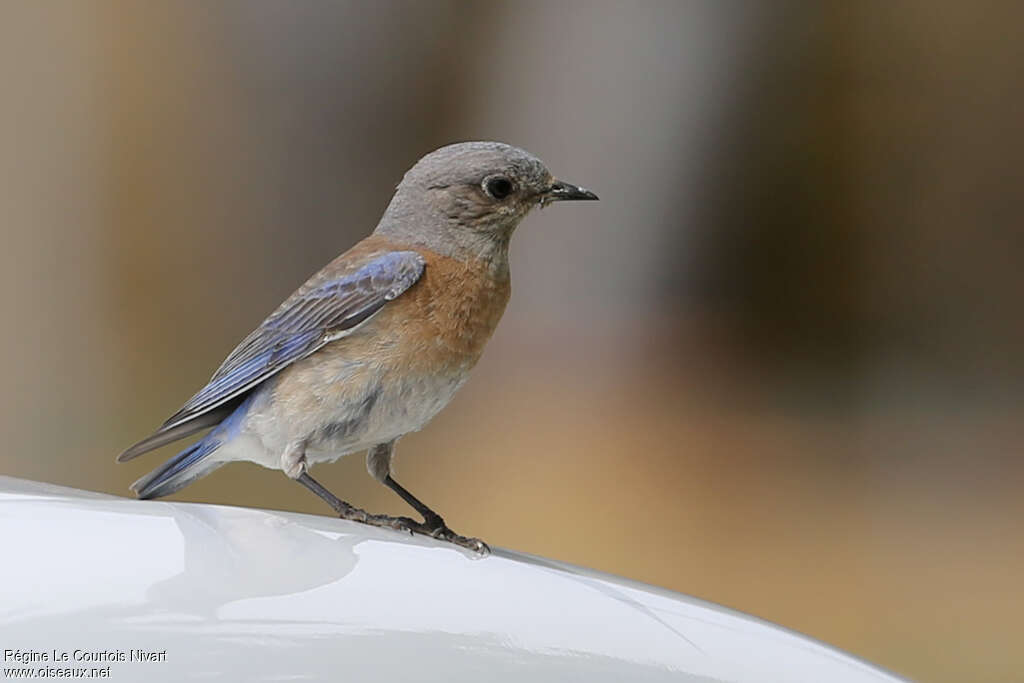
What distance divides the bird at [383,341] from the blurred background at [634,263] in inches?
51.2

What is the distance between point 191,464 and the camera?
1.44 m

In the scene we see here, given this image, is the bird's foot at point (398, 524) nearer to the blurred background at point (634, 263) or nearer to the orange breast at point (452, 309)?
the orange breast at point (452, 309)

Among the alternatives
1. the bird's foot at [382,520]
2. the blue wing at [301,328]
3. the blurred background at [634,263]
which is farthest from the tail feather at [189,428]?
the blurred background at [634,263]

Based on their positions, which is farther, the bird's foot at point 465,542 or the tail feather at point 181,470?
the tail feather at point 181,470

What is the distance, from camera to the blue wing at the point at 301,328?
1.40 metres

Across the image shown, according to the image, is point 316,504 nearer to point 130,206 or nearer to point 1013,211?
point 130,206

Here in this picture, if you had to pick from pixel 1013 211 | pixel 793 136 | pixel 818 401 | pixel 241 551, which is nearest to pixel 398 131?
pixel 793 136

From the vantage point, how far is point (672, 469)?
290cm

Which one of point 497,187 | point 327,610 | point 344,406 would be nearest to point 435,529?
point 344,406

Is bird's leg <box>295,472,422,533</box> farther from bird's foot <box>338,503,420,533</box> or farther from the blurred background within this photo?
the blurred background

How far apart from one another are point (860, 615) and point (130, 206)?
6.00ft

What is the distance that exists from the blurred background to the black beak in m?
1.35

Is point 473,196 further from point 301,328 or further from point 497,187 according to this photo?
point 301,328

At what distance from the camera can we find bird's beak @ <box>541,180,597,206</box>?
1.38 m
